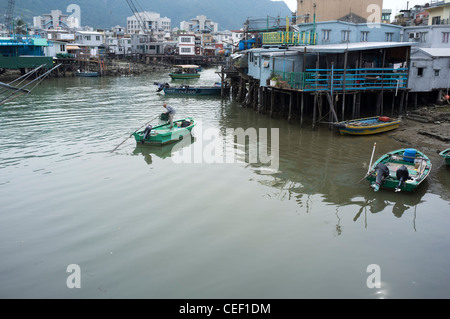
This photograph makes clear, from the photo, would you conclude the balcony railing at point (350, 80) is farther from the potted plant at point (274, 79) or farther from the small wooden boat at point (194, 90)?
the small wooden boat at point (194, 90)

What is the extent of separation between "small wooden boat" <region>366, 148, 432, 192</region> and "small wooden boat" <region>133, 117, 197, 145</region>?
1132cm

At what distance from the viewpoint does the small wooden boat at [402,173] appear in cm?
1439

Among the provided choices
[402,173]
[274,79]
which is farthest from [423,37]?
[402,173]

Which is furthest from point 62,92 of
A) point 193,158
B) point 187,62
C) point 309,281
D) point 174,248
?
point 187,62

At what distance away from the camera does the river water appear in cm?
980

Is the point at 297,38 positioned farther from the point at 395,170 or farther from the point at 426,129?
the point at 395,170

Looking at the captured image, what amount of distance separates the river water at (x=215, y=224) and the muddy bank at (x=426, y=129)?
3.65 ft

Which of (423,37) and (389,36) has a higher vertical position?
(389,36)

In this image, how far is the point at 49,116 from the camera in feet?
101

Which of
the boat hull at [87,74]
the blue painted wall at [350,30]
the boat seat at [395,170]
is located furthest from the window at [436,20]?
the boat hull at [87,74]

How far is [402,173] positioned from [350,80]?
1249 centimetres

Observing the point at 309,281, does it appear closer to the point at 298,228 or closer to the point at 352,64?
→ the point at 298,228

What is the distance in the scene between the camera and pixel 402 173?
1441cm
